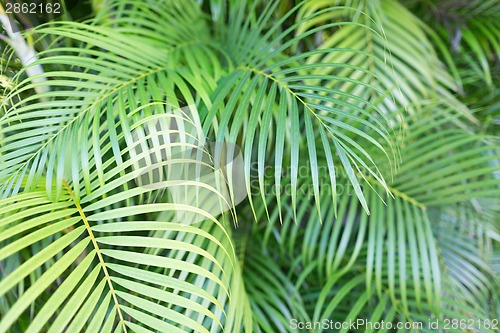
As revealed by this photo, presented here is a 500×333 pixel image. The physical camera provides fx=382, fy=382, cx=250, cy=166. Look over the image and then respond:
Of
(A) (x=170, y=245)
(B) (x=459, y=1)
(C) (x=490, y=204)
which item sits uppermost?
(B) (x=459, y=1)

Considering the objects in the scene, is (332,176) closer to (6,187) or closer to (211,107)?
(211,107)

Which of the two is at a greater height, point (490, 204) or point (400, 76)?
point (400, 76)

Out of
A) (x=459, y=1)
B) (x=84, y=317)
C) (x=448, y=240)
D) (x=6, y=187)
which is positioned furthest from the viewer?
(x=459, y=1)

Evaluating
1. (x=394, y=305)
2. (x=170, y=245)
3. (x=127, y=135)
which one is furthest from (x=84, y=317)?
(x=394, y=305)

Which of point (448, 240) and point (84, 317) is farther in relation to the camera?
point (448, 240)

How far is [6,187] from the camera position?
52cm

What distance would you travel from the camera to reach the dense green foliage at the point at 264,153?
0.51m

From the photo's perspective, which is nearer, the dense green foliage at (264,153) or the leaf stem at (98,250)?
the leaf stem at (98,250)

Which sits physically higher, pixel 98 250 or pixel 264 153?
pixel 264 153

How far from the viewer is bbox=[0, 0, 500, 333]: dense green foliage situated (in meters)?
0.51

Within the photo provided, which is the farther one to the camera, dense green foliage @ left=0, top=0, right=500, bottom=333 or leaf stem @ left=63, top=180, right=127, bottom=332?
dense green foliage @ left=0, top=0, right=500, bottom=333

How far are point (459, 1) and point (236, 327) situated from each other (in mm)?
934

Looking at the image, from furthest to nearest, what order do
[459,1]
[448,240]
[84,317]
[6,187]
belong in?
[459,1]
[448,240]
[6,187]
[84,317]

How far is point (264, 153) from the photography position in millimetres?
494
